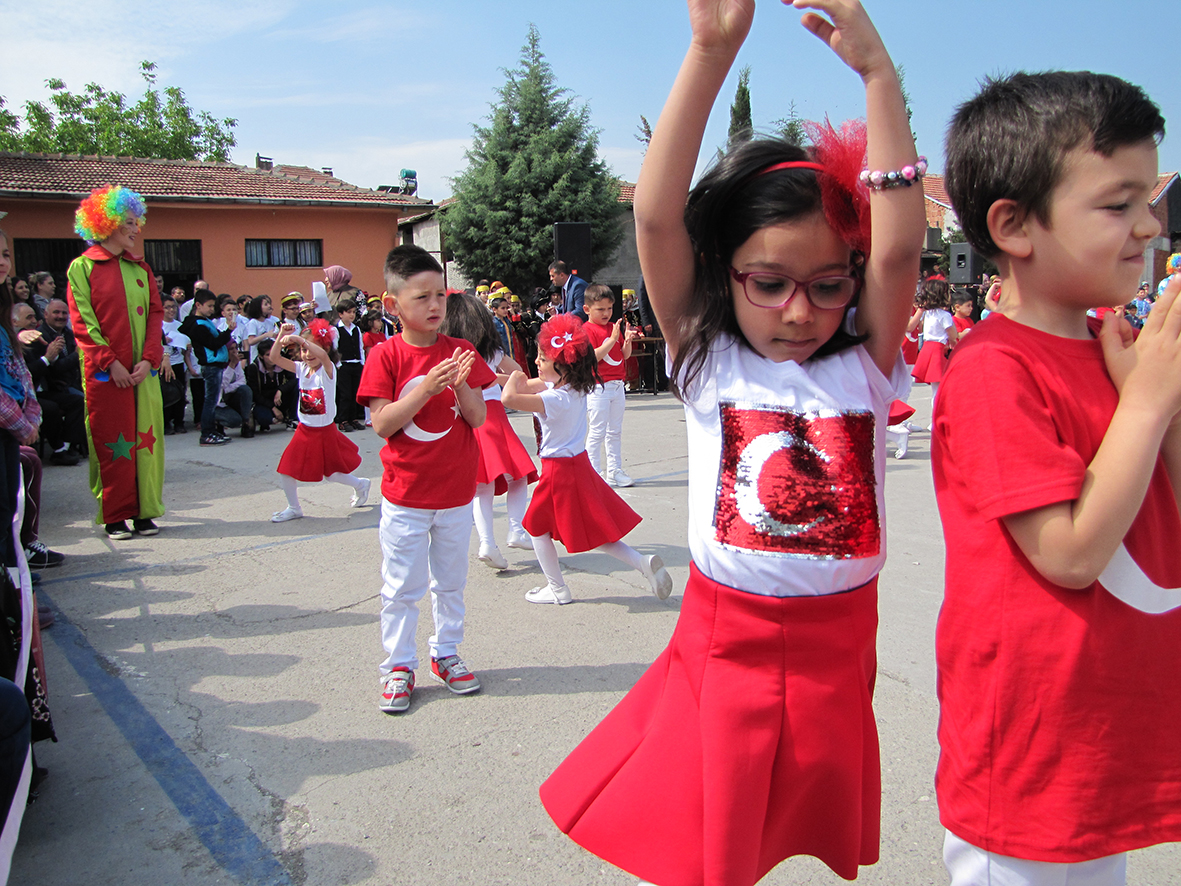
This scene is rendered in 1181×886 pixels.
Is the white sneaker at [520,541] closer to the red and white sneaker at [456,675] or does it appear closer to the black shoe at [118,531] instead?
the red and white sneaker at [456,675]

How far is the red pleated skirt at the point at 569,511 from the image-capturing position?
171 inches

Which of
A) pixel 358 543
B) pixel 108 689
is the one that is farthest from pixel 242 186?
pixel 108 689

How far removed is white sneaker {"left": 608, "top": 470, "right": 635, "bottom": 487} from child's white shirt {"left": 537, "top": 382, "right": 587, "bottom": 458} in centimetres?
286

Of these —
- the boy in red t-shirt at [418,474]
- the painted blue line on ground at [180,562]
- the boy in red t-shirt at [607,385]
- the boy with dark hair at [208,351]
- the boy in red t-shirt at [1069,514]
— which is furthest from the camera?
the boy with dark hair at [208,351]

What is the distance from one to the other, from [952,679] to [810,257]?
75 centimetres

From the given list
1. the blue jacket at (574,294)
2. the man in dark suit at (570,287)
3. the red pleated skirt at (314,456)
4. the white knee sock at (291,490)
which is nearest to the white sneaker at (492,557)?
the red pleated skirt at (314,456)

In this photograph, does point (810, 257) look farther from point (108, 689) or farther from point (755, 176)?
point (108, 689)

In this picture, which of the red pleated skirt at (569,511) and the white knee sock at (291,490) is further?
the white knee sock at (291,490)

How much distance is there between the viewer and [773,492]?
1505mm

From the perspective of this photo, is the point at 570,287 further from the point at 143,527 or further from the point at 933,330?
the point at 143,527

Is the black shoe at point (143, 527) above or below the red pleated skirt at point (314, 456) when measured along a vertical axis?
below

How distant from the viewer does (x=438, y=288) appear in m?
3.44

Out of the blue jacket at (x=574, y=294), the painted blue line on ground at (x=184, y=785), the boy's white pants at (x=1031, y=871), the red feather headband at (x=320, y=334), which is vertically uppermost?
the blue jacket at (x=574, y=294)

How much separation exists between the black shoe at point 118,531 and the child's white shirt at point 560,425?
352 centimetres
